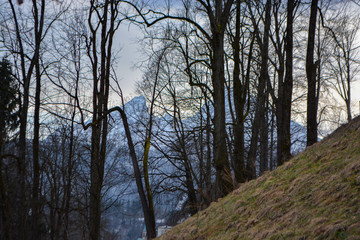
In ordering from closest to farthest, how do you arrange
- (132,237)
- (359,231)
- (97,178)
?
(359,231) < (97,178) < (132,237)

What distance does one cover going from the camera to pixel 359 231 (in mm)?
3645

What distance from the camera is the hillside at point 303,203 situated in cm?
425

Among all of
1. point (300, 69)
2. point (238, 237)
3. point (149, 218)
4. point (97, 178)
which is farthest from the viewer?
point (300, 69)

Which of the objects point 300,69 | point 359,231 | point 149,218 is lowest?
point 359,231

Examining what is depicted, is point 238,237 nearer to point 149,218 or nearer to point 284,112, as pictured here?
point 284,112

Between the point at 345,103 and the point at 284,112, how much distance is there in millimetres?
19097

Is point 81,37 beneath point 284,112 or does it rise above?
above

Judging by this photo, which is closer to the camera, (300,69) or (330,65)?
(300,69)

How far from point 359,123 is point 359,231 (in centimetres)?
428

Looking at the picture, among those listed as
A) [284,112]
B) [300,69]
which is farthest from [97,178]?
[300,69]

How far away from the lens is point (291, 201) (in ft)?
18.0

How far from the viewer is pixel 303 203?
5.20 meters

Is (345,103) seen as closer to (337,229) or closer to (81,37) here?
(81,37)

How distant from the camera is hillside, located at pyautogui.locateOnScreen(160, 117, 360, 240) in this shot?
4250 mm
